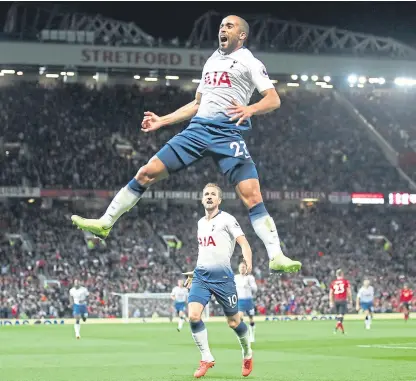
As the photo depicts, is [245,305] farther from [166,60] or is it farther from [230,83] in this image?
[166,60]

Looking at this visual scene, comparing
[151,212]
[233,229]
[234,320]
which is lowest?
[234,320]

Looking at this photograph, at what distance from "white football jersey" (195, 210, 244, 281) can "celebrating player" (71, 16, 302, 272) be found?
15.8 feet

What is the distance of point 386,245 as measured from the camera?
55.6 meters

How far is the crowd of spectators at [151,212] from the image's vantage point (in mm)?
46156

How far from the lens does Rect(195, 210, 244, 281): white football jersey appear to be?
554 inches

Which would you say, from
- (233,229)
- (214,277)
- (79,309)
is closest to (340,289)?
(79,309)

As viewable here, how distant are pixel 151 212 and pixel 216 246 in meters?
40.8

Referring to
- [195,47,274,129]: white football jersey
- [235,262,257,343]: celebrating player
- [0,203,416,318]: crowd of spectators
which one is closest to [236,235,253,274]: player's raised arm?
[195,47,274,129]: white football jersey

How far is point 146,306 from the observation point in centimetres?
4338

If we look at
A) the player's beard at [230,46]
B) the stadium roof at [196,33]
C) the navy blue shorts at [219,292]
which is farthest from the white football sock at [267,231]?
the stadium roof at [196,33]

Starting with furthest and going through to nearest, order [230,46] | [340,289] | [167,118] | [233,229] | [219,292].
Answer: [340,289]
[233,229]
[219,292]
[167,118]
[230,46]

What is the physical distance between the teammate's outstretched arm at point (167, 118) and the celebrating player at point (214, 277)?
359cm

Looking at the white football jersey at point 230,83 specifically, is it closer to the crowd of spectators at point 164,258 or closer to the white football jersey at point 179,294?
the white football jersey at point 179,294

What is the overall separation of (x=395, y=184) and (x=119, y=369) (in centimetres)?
4420
